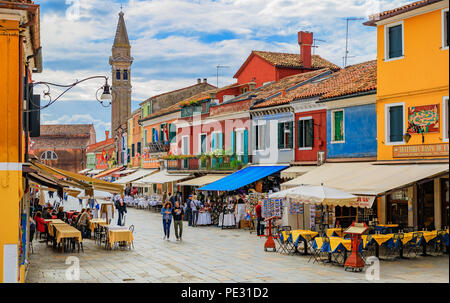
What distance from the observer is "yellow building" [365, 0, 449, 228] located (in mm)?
17500

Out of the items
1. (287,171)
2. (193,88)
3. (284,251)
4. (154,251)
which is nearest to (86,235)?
(154,251)

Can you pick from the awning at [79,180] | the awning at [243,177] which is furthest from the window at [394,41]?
the awning at [79,180]

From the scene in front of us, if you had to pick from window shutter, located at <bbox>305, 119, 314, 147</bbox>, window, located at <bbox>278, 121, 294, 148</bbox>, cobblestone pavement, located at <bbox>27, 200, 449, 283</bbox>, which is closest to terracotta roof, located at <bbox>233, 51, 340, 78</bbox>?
window, located at <bbox>278, 121, 294, 148</bbox>

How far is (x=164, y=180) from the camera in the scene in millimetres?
36719

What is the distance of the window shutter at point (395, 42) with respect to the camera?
19.1m

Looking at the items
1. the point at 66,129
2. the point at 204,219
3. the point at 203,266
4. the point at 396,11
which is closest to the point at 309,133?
the point at 204,219

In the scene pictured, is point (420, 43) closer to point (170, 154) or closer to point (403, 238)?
point (403, 238)

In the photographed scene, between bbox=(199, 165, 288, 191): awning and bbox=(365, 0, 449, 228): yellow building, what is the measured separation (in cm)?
700

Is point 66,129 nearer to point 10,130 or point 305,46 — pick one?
point 305,46

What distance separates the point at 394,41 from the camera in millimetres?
19375

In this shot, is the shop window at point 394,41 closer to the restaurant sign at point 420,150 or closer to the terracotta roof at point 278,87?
the restaurant sign at point 420,150

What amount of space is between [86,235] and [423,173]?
1221 centimetres

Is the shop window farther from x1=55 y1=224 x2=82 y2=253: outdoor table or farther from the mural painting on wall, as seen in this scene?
x1=55 y1=224 x2=82 y2=253: outdoor table

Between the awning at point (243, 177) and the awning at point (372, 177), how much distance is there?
4400 millimetres
